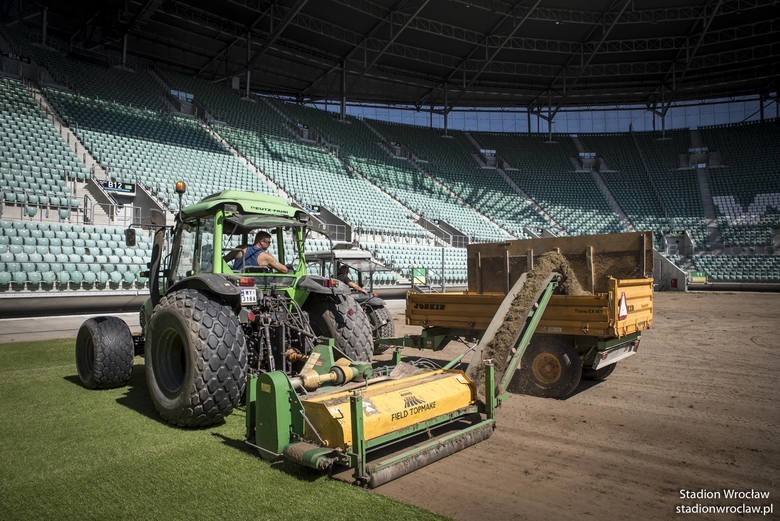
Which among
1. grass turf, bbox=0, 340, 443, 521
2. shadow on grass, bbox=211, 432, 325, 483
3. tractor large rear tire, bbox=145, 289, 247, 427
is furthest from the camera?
tractor large rear tire, bbox=145, 289, 247, 427

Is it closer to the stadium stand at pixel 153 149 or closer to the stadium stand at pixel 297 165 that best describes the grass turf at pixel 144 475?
the stadium stand at pixel 153 149

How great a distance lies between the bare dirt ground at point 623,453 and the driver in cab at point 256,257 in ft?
9.07

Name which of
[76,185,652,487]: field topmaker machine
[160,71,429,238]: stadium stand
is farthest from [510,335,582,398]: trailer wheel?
[160,71,429,238]: stadium stand

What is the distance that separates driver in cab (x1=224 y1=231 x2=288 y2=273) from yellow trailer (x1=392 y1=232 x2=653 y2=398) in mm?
2342

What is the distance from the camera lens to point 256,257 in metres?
5.18

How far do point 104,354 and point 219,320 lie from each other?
223 centimetres

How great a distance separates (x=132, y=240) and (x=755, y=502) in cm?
615

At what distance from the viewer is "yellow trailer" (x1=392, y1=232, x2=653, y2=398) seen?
5305 mm

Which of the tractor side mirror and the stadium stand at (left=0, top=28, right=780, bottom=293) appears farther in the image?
the stadium stand at (left=0, top=28, right=780, bottom=293)

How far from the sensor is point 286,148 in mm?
25859

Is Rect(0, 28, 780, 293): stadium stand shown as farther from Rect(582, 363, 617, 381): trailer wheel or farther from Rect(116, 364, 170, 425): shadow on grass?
Rect(582, 363, 617, 381): trailer wheel

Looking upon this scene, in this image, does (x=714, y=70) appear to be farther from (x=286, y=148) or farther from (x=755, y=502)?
(x=755, y=502)

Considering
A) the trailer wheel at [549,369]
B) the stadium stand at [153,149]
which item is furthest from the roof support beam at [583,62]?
the trailer wheel at [549,369]

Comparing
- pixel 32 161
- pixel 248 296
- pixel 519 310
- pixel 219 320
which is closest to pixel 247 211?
pixel 248 296
